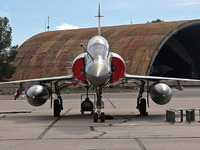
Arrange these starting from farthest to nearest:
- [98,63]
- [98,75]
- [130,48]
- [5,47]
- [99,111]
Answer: [5,47] < [130,48] < [99,111] < [98,63] < [98,75]

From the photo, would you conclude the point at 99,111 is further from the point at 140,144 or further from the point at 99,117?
the point at 140,144

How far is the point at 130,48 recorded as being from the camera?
151 feet

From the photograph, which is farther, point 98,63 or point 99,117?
point 99,117

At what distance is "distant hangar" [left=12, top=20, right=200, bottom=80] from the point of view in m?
44.2

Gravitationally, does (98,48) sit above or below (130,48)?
below

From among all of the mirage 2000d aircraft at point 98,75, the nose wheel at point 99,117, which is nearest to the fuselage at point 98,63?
the mirage 2000d aircraft at point 98,75

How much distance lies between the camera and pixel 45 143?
8.44 meters

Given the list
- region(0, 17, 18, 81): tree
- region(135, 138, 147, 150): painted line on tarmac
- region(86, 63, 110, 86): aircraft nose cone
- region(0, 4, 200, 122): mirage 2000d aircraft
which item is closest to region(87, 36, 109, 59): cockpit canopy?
region(0, 4, 200, 122): mirage 2000d aircraft

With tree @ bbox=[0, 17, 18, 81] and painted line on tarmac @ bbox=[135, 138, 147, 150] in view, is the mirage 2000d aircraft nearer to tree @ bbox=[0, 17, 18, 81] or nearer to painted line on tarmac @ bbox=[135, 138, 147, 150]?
painted line on tarmac @ bbox=[135, 138, 147, 150]

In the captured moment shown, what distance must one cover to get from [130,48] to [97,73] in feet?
114

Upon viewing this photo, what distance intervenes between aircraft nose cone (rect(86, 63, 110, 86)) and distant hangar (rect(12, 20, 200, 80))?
31.5m

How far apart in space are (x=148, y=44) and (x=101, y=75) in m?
34.0

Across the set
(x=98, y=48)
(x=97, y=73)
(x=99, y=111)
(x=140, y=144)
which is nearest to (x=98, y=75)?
(x=97, y=73)

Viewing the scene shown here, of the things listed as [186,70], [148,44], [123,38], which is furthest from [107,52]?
[186,70]
